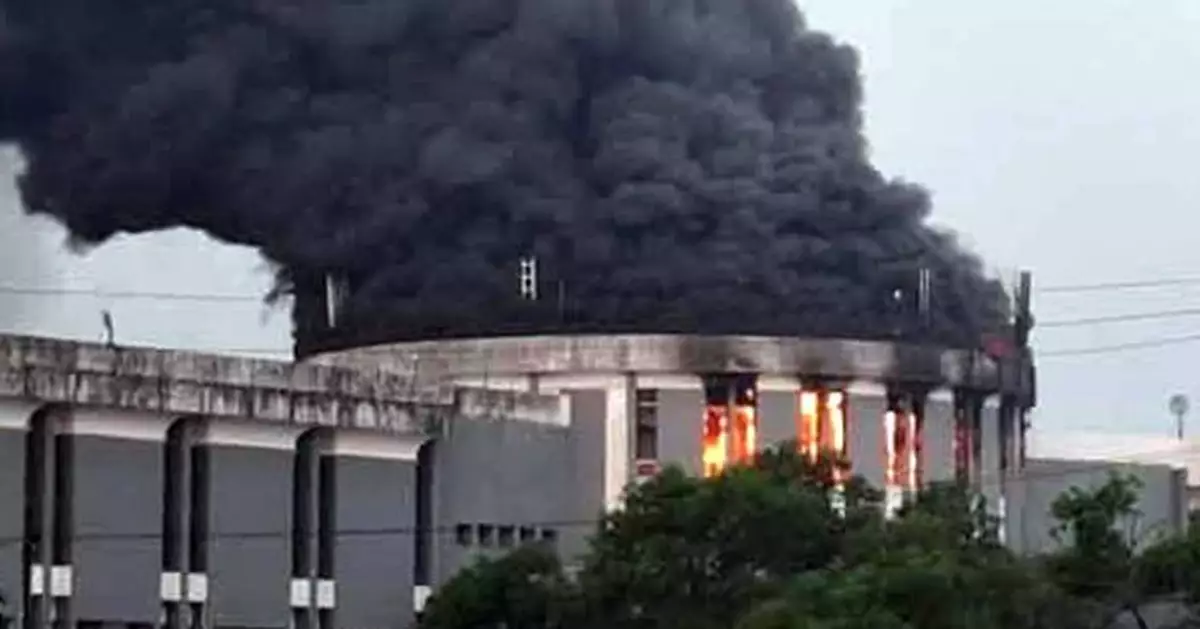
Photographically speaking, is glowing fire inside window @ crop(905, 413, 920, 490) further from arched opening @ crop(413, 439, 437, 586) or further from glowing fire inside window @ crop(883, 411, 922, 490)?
arched opening @ crop(413, 439, 437, 586)

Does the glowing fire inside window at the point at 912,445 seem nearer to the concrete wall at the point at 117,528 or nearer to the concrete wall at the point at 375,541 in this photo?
the concrete wall at the point at 375,541

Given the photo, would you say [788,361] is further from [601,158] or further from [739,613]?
[739,613]

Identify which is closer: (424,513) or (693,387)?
(424,513)

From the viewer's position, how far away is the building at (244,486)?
43.2 meters

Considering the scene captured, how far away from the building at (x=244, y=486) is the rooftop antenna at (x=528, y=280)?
271cm

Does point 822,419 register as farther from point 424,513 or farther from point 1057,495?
point 424,513

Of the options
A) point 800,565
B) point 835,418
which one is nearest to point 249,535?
point 800,565

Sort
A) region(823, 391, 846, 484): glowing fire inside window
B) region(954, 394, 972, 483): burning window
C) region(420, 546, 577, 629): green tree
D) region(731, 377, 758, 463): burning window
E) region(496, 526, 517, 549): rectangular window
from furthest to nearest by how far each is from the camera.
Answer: region(954, 394, 972, 483): burning window → region(823, 391, 846, 484): glowing fire inside window → region(731, 377, 758, 463): burning window → region(496, 526, 517, 549): rectangular window → region(420, 546, 577, 629): green tree

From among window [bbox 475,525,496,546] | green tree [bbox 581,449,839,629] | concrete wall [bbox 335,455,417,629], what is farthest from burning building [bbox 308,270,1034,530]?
green tree [bbox 581,449,839,629]

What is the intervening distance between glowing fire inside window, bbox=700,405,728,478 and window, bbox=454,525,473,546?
5.06 m

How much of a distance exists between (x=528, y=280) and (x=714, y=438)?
4.40 metres

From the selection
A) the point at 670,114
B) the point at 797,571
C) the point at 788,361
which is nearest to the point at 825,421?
the point at 788,361

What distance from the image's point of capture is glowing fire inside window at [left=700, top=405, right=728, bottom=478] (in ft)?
175

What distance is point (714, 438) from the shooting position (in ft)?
175
